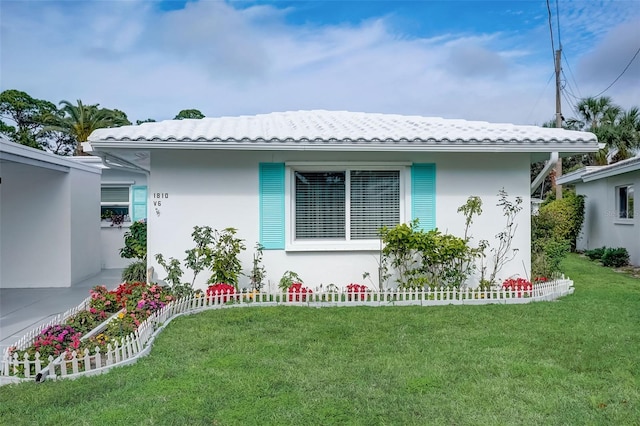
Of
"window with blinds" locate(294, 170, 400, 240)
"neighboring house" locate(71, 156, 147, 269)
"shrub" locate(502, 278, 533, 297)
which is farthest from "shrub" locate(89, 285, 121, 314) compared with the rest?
"neighboring house" locate(71, 156, 147, 269)

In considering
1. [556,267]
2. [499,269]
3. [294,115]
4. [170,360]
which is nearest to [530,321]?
[499,269]

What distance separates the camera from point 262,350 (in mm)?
5332

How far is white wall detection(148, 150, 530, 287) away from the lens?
8.38 m

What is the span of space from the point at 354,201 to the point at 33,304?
6431 millimetres

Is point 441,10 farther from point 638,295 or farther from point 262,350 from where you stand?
point 262,350

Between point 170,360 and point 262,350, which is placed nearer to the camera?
point 170,360

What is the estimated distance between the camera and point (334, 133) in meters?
8.30

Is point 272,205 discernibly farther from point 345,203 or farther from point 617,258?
point 617,258

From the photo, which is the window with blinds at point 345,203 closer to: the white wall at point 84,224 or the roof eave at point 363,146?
the roof eave at point 363,146

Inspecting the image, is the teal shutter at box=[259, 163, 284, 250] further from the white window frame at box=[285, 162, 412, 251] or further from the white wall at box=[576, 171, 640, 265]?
the white wall at box=[576, 171, 640, 265]

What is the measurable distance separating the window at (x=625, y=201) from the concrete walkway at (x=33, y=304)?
16.0 meters

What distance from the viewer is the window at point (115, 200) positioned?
14.8 m

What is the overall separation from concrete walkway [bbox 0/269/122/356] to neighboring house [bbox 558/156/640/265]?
49.2ft

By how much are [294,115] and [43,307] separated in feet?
23.4
